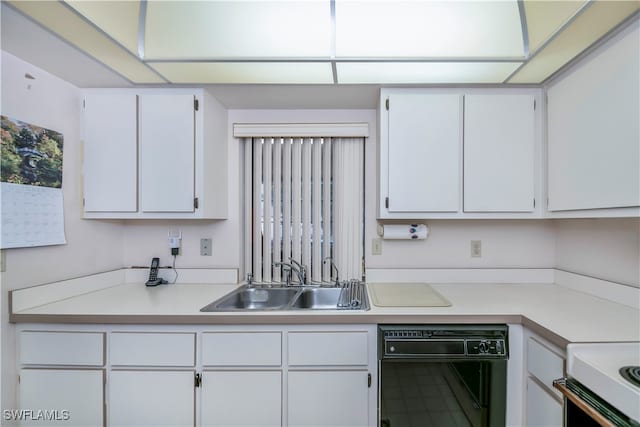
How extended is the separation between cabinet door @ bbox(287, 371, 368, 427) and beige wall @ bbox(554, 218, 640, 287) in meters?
1.50

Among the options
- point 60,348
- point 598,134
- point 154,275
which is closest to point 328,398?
point 60,348

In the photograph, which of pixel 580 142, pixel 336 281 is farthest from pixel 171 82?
pixel 580 142

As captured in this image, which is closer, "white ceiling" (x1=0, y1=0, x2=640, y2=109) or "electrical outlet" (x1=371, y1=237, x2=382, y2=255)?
"white ceiling" (x1=0, y1=0, x2=640, y2=109)

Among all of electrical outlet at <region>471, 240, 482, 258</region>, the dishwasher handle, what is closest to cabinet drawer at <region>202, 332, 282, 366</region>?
the dishwasher handle

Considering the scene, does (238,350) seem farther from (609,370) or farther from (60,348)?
(609,370)

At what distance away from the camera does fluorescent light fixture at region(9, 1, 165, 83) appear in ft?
3.85

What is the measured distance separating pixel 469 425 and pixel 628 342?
0.78 metres

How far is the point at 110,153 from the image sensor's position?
184cm

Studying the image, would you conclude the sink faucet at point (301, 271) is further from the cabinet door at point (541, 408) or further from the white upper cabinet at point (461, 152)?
the cabinet door at point (541, 408)

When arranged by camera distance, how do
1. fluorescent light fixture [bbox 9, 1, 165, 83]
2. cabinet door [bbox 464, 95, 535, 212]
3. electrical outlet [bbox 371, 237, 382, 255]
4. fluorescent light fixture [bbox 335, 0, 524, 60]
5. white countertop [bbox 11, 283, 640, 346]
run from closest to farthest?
1. fluorescent light fixture [bbox 9, 1, 165, 83]
2. white countertop [bbox 11, 283, 640, 346]
3. fluorescent light fixture [bbox 335, 0, 524, 60]
4. cabinet door [bbox 464, 95, 535, 212]
5. electrical outlet [bbox 371, 237, 382, 255]

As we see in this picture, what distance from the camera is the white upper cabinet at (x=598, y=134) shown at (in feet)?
4.08

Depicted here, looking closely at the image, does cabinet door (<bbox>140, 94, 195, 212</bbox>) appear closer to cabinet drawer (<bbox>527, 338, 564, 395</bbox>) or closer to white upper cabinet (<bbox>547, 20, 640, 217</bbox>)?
cabinet drawer (<bbox>527, 338, 564, 395</bbox>)

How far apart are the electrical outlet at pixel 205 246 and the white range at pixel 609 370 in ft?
6.85

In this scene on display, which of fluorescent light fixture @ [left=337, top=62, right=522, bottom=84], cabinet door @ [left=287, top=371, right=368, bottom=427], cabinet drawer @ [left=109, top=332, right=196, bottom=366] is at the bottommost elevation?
cabinet door @ [left=287, top=371, right=368, bottom=427]
